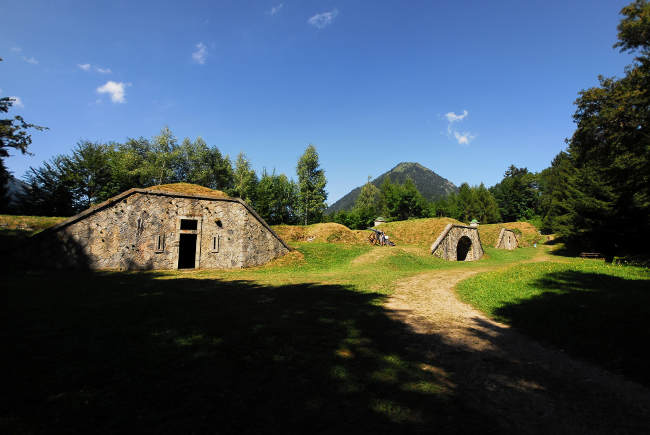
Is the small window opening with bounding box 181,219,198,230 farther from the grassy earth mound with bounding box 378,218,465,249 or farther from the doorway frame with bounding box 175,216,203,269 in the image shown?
the grassy earth mound with bounding box 378,218,465,249

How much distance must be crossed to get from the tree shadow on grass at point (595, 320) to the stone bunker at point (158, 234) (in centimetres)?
1593

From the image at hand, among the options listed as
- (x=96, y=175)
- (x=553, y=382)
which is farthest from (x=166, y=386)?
(x=96, y=175)

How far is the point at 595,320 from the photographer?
6.34m

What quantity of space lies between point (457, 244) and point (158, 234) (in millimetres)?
30419

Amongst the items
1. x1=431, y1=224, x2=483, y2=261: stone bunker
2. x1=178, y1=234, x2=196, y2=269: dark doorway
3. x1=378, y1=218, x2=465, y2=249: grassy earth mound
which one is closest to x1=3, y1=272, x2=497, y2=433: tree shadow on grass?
x1=178, y1=234, x2=196, y2=269: dark doorway

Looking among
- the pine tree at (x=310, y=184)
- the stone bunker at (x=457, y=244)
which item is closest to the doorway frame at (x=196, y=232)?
the stone bunker at (x=457, y=244)

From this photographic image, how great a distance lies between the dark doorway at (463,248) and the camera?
32706 millimetres

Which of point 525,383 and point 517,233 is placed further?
point 517,233

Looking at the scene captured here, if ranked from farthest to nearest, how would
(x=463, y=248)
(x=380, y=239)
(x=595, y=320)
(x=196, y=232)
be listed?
(x=463, y=248) < (x=380, y=239) < (x=196, y=232) < (x=595, y=320)

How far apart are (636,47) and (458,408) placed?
24266 mm

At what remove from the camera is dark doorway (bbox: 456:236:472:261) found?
32.7 metres

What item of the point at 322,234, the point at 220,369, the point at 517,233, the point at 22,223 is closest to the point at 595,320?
the point at 220,369

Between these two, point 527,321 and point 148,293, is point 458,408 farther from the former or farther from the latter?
point 148,293

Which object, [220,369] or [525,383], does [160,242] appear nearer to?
[220,369]
